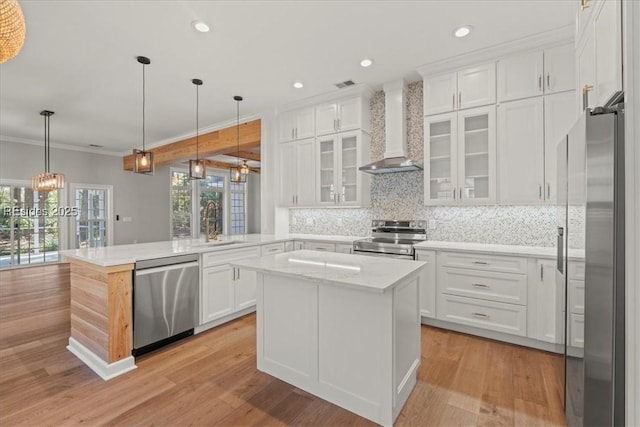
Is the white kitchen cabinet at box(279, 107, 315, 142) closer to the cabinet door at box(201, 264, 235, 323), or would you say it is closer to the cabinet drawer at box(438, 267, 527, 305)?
the cabinet door at box(201, 264, 235, 323)

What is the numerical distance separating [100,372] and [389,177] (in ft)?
11.9

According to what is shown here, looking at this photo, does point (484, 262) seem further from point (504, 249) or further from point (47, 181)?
point (47, 181)

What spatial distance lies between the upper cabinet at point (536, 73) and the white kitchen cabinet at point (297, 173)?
245 cm

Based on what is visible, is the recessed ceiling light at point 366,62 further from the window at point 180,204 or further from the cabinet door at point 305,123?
the window at point 180,204

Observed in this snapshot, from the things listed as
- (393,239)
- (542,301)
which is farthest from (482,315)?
(393,239)

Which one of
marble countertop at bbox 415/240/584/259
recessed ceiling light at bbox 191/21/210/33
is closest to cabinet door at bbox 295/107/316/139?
recessed ceiling light at bbox 191/21/210/33

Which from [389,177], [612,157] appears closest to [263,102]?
[389,177]

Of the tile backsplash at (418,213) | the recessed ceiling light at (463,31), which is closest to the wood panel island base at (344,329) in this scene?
the tile backsplash at (418,213)

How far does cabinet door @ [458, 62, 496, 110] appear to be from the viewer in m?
3.18

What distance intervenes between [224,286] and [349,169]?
221cm

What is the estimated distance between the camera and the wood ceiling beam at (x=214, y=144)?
5202 mm

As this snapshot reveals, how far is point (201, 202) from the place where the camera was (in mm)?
9516

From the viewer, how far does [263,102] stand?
4598 mm

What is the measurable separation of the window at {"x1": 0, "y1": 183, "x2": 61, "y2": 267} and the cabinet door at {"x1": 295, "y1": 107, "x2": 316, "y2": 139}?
645 centimetres
